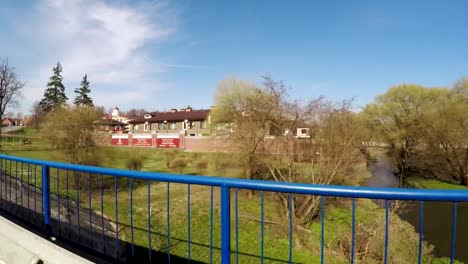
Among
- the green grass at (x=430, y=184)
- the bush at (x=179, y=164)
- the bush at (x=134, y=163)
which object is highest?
the bush at (x=134, y=163)

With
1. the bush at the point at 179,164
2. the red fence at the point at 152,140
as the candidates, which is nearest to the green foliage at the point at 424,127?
the bush at the point at 179,164

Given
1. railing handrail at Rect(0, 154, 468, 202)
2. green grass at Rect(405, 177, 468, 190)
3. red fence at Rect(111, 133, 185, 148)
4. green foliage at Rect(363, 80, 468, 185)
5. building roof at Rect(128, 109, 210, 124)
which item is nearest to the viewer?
railing handrail at Rect(0, 154, 468, 202)

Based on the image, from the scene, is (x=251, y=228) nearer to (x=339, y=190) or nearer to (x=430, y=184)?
(x=339, y=190)

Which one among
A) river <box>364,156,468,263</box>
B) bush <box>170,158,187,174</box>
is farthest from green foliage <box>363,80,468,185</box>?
bush <box>170,158,187,174</box>

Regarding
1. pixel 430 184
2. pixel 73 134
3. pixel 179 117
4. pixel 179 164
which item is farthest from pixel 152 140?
pixel 430 184

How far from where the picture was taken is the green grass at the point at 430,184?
82.2 ft

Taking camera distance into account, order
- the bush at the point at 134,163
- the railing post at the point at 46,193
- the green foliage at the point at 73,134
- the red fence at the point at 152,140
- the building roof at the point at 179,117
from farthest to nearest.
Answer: the building roof at the point at 179,117 → the red fence at the point at 152,140 → the bush at the point at 134,163 → the green foliage at the point at 73,134 → the railing post at the point at 46,193

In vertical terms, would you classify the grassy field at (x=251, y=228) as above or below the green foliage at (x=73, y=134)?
below

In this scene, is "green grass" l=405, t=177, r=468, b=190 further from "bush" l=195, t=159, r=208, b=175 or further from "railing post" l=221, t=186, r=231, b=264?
"railing post" l=221, t=186, r=231, b=264

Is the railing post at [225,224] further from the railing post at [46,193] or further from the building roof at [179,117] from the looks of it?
the building roof at [179,117]

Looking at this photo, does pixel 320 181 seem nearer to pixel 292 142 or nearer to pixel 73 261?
pixel 292 142

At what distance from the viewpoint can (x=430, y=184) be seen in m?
26.2

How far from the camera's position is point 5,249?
9.21 ft

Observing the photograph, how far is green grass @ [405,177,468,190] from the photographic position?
25.1m
